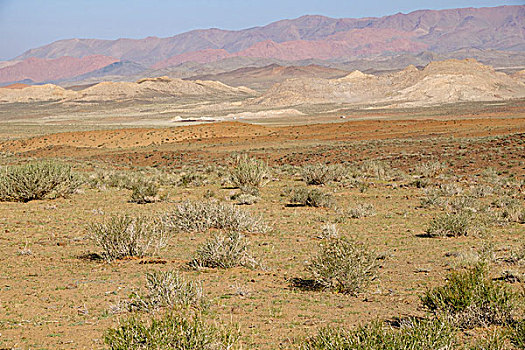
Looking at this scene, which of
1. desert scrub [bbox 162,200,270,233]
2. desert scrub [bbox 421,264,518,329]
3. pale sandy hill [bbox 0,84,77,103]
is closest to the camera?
desert scrub [bbox 421,264,518,329]

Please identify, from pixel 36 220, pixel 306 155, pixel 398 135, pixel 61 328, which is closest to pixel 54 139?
pixel 306 155

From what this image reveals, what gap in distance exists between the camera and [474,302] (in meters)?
6.47

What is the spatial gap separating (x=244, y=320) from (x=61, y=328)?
86.5 inches

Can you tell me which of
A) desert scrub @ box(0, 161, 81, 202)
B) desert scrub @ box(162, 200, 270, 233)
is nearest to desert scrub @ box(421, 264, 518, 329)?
desert scrub @ box(162, 200, 270, 233)

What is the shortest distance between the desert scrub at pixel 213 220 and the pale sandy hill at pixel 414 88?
320 feet

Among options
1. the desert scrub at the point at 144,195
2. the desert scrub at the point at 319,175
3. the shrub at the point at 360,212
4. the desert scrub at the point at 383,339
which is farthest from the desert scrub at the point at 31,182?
the desert scrub at the point at 383,339

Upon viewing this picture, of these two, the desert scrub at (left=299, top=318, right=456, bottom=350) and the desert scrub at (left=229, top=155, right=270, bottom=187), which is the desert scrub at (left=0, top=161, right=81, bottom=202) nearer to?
the desert scrub at (left=229, top=155, right=270, bottom=187)

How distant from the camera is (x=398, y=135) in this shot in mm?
48875

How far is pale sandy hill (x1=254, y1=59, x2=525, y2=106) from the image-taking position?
11181 cm

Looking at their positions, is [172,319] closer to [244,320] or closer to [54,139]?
[244,320]

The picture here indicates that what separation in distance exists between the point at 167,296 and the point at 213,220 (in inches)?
247

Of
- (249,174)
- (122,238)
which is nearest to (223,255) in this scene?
(122,238)

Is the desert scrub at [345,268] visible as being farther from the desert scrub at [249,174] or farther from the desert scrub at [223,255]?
the desert scrub at [249,174]

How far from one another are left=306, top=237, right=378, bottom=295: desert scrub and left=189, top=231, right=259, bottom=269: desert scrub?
149 cm
